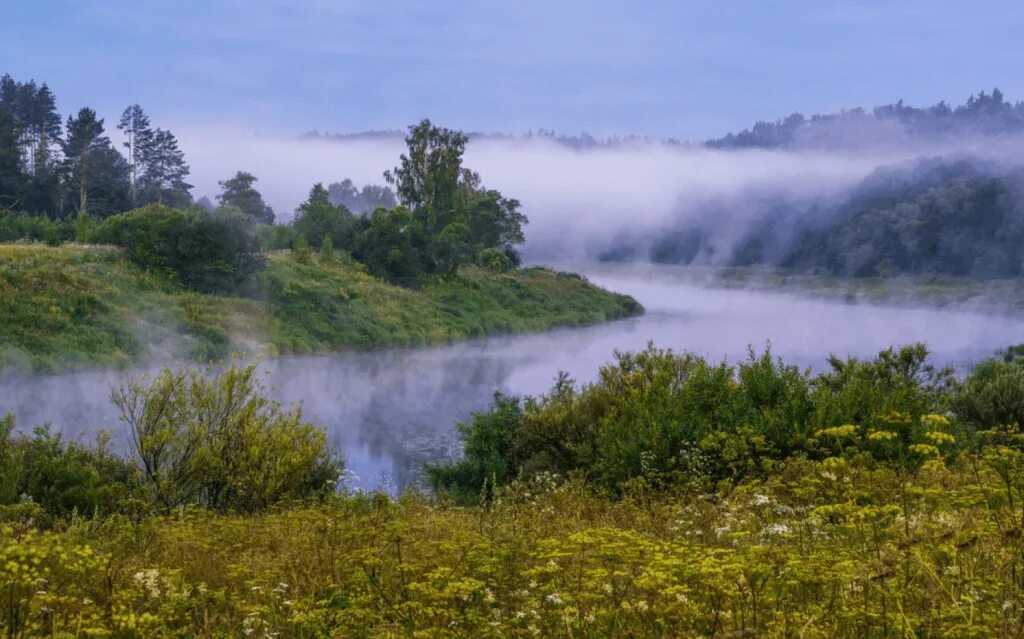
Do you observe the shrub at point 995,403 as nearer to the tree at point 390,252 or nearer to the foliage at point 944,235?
the tree at point 390,252

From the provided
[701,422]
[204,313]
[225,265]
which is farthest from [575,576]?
[225,265]

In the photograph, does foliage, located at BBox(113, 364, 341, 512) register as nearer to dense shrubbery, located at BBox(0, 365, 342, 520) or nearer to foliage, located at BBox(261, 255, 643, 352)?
dense shrubbery, located at BBox(0, 365, 342, 520)

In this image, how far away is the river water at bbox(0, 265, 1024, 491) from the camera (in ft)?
79.3

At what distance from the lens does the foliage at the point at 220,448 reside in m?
13.7

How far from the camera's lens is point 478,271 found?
69562mm

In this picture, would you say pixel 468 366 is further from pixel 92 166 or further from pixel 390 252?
pixel 92 166

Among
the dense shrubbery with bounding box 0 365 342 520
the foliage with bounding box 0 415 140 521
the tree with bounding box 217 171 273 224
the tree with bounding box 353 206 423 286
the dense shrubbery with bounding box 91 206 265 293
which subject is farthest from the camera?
the tree with bounding box 217 171 273 224

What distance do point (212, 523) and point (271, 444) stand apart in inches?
155

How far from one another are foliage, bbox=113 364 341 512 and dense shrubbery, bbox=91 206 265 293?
31.2m

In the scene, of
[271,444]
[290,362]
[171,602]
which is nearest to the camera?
[171,602]

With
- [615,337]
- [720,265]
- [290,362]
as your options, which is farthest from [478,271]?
[720,265]

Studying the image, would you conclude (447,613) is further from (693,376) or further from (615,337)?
(615,337)

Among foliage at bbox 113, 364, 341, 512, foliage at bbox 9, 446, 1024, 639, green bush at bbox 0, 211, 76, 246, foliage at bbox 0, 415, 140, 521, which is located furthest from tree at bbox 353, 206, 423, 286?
foliage at bbox 9, 446, 1024, 639

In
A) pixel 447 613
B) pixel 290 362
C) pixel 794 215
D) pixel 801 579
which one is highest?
pixel 794 215
